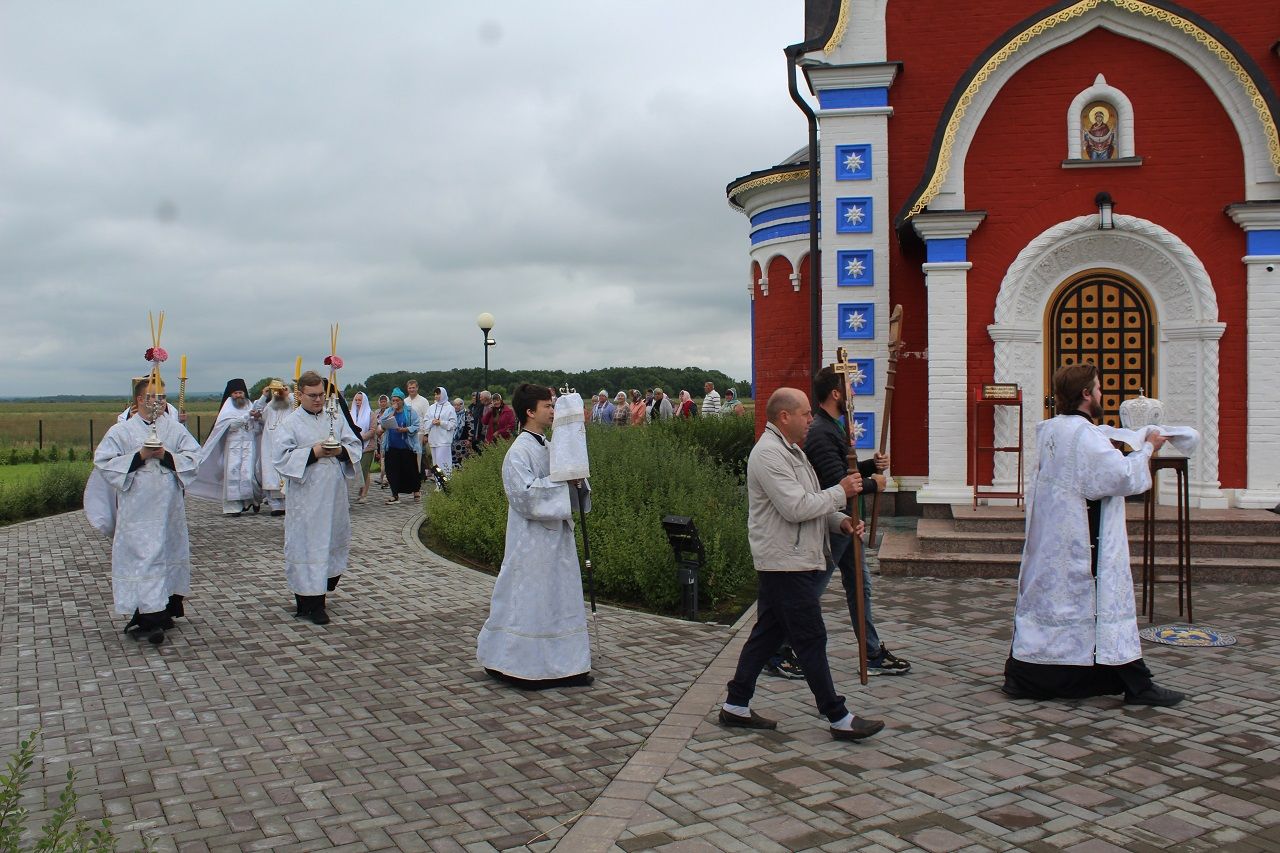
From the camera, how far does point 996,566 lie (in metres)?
9.75

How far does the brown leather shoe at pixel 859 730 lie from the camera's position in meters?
5.30

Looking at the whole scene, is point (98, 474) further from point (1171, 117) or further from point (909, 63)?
point (1171, 117)

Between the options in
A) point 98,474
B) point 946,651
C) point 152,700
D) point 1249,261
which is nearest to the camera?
point 152,700

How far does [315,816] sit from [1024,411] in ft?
30.8

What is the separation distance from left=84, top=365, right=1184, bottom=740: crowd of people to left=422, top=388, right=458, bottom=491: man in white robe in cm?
976

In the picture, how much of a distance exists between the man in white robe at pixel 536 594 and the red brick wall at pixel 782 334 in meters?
8.98

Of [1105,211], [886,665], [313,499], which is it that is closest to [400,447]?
[313,499]

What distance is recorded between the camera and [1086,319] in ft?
38.2

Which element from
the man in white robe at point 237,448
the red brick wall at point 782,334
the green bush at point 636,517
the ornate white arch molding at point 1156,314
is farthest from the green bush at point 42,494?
the ornate white arch molding at point 1156,314

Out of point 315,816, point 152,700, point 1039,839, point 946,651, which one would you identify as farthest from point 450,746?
point 946,651

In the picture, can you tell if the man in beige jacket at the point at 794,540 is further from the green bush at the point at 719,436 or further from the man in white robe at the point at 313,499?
the green bush at the point at 719,436

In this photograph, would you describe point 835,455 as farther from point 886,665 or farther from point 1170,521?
point 1170,521

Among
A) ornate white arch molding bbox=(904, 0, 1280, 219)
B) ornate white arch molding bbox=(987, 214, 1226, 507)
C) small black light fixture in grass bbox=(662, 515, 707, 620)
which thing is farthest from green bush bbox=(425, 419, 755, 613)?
ornate white arch molding bbox=(904, 0, 1280, 219)

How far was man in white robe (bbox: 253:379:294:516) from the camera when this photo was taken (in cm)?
1415
